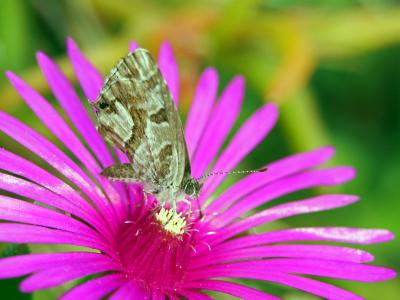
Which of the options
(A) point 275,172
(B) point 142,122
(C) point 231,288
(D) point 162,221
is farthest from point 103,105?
(A) point 275,172

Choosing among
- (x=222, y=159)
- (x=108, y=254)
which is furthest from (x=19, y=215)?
(x=222, y=159)

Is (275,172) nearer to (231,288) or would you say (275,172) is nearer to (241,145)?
(241,145)

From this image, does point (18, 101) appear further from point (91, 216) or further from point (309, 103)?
point (309, 103)

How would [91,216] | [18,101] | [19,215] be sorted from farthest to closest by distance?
[18,101] → [91,216] → [19,215]

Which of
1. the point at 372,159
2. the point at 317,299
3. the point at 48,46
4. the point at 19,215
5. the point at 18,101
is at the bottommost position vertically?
the point at 19,215

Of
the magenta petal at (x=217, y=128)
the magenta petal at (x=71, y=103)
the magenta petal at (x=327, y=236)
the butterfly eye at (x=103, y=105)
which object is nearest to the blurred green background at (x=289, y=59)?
the magenta petal at (x=217, y=128)

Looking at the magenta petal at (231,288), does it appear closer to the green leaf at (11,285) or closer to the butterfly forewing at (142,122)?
the butterfly forewing at (142,122)
